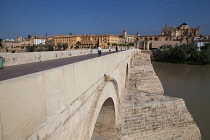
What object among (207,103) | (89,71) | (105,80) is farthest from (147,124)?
(207,103)

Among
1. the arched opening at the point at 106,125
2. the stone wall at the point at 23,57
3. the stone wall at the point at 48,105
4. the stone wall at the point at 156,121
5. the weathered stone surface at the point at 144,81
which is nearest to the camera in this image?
the stone wall at the point at 48,105

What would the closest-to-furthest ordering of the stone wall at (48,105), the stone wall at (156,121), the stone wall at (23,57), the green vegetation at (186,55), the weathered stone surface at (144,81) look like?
the stone wall at (48,105), the stone wall at (23,57), the stone wall at (156,121), the weathered stone surface at (144,81), the green vegetation at (186,55)

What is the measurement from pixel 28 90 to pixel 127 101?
6905 mm

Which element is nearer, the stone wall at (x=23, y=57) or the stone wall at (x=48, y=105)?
the stone wall at (x=48, y=105)

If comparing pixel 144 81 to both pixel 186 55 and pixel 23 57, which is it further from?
pixel 186 55

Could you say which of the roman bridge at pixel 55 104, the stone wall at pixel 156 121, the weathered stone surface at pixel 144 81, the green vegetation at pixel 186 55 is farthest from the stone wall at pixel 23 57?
the green vegetation at pixel 186 55

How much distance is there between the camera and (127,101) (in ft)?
25.7

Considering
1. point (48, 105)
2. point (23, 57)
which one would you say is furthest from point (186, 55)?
point (48, 105)

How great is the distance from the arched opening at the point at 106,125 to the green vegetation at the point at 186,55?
1187 inches

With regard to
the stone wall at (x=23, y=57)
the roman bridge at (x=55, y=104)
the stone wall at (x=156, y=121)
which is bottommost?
the stone wall at (x=156, y=121)

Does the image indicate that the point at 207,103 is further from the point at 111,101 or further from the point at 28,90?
the point at 28,90

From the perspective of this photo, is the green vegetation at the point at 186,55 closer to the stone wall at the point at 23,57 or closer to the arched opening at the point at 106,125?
the arched opening at the point at 106,125

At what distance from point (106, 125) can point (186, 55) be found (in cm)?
3049

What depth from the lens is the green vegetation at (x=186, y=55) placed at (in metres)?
30.2
